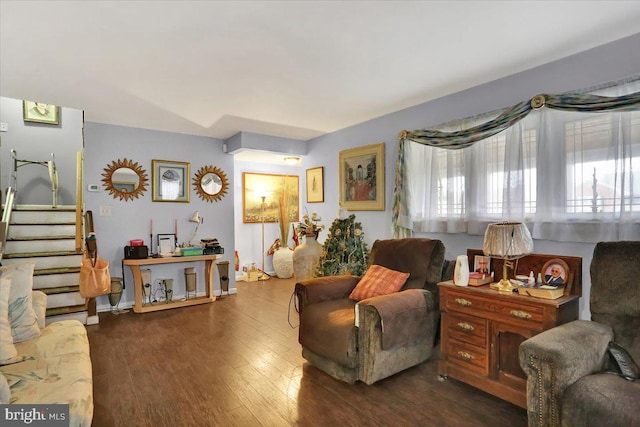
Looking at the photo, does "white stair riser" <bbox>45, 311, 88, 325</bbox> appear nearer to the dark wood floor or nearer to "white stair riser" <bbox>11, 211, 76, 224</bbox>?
the dark wood floor

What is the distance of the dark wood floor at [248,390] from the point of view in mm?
2039

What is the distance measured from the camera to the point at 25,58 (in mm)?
2619

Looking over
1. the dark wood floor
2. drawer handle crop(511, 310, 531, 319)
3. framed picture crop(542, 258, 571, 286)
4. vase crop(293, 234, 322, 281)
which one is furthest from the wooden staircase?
framed picture crop(542, 258, 571, 286)

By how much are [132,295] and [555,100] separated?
503cm

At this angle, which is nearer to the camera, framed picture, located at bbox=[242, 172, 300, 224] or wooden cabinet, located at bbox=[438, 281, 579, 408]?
wooden cabinet, located at bbox=[438, 281, 579, 408]

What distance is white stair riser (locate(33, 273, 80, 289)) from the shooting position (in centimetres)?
382

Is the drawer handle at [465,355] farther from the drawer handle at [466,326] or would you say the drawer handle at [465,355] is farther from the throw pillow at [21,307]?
the throw pillow at [21,307]

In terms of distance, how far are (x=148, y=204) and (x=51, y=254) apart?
1207 millimetres

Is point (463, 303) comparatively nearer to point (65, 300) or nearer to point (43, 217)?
point (65, 300)

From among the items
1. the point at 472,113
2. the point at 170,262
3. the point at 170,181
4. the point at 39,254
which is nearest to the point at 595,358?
the point at 472,113

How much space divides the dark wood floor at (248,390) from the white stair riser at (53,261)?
1017 millimetres

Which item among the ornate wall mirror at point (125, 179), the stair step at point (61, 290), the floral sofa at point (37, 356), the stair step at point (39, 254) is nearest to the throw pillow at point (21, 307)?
the floral sofa at point (37, 356)

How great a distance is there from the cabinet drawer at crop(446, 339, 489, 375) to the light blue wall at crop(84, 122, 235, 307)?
367 centimetres

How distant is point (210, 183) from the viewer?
5184 millimetres
